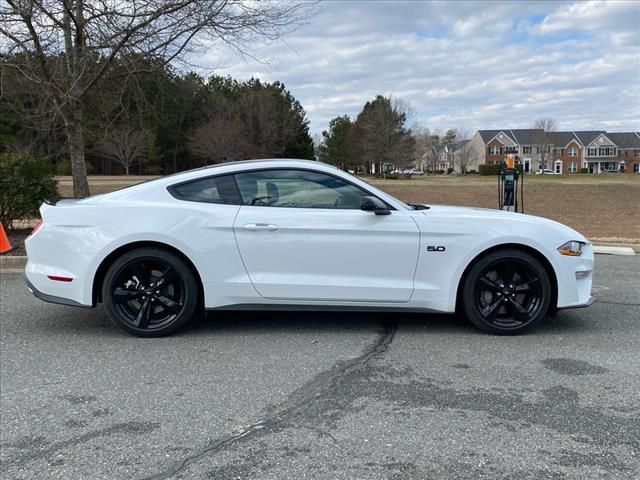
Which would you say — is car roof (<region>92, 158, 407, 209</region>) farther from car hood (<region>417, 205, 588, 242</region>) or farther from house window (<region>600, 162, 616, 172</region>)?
house window (<region>600, 162, 616, 172</region>)

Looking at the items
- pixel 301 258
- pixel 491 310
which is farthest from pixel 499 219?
pixel 301 258

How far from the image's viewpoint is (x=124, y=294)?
466cm

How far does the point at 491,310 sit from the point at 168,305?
2.74 meters

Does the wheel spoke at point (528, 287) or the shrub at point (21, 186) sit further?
the shrub at point (21, 186)

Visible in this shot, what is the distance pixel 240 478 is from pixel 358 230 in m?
2.43

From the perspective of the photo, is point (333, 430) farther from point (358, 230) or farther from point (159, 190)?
point (159, 190)

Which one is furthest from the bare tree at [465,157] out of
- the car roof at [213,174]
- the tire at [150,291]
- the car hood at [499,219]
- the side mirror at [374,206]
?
the tire at [150,291]

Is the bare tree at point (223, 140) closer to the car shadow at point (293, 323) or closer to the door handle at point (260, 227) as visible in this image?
the car shadow at point (293, 323)

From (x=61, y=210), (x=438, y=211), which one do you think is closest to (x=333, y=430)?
(x=438, y=211)

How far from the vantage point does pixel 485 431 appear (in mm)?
3051

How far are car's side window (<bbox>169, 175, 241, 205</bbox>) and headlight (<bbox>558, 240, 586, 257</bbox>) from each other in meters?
2.75

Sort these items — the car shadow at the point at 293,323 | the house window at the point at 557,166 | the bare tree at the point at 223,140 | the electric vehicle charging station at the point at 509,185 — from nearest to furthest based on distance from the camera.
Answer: the car shadow at the point at 293,323 < the electric vehicle charging station at the point at 509,185 < the bare tree at the point at 223,140 < the house window at the point at 557,166

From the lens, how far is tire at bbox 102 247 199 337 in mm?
4633

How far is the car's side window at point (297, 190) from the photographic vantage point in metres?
4.73
